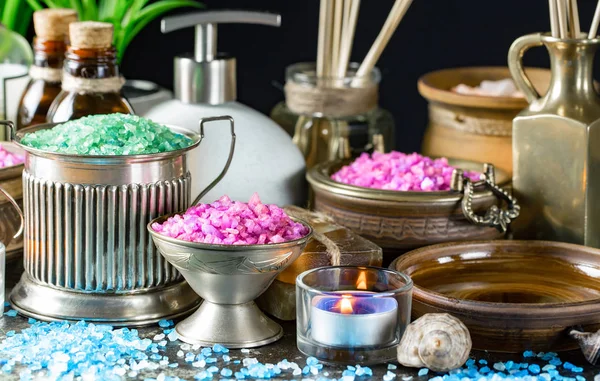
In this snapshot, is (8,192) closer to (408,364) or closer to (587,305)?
(408,364)

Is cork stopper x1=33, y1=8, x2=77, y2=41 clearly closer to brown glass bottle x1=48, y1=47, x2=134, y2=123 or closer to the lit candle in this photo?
brown glass bottle x1=48, y1=47, x2=134, y2=123

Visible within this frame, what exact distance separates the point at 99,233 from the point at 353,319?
0.25m

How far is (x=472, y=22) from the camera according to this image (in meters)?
1.59

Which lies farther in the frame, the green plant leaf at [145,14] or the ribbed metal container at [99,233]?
the green plant leaf at [145,14]

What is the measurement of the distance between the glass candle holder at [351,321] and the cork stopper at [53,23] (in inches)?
17.6

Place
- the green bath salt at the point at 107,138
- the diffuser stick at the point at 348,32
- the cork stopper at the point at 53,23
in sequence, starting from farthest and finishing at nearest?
1. the diffuser stick at the point at 348,32
2. the cork stopper at the point at 53,23
3. the green bath salt at the point at 107,138

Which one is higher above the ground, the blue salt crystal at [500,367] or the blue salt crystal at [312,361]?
the blue salt crystal at [500,367]

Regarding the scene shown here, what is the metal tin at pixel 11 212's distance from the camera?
1059 millimetres

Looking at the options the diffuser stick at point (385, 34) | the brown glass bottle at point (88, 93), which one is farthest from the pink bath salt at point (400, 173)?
the brown glass bottle at point (88, 93)

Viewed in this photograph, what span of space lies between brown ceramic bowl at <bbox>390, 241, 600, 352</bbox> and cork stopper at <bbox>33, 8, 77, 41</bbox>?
46cm

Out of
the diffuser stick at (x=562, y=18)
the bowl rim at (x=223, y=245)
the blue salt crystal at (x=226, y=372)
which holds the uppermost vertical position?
the diffuser stick at (x=562, y=18)

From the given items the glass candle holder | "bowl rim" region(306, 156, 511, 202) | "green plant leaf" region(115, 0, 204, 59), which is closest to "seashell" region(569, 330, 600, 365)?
the glass candle holder

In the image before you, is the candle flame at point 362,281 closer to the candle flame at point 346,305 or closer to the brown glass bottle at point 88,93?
the candle flame at point 346,305

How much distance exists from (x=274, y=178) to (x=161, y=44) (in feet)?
1.64
